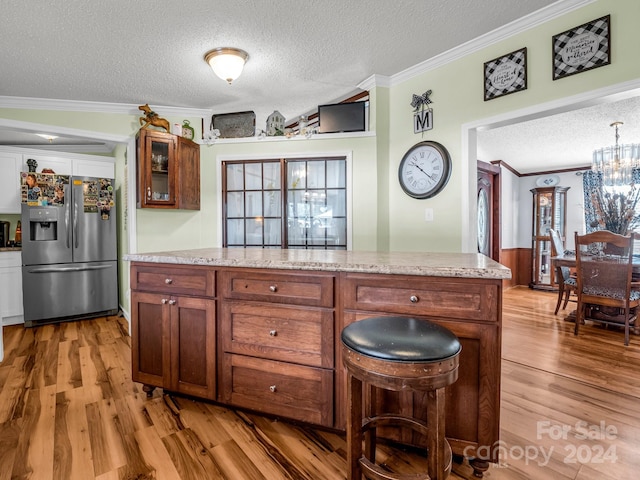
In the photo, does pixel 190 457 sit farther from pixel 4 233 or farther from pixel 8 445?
pixel 4 233

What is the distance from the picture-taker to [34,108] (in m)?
3.28

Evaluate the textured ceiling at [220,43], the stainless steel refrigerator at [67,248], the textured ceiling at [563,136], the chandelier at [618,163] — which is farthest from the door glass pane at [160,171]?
the chandelier at [618,163]

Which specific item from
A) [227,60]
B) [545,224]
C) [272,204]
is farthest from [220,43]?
[545,224]

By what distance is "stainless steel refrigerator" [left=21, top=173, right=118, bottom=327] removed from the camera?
3.73 m

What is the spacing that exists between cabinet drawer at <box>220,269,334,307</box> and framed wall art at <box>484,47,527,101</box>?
1982 mm

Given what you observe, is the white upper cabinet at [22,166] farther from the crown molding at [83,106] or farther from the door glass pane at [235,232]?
the door glass pane at [235,232]

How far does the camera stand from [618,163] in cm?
421

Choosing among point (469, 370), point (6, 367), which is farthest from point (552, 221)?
point (6, 367)

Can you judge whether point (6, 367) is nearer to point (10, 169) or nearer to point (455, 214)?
point (10, 169)

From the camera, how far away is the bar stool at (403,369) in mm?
1025

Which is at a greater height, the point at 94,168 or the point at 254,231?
the point at 94,168

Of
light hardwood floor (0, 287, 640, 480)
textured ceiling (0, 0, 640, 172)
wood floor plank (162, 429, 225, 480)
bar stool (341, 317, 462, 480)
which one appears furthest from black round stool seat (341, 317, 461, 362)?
textured ceiling (0, 0, 640, 172)

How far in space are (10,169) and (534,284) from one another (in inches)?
327

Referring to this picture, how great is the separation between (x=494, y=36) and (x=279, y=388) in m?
2.80
